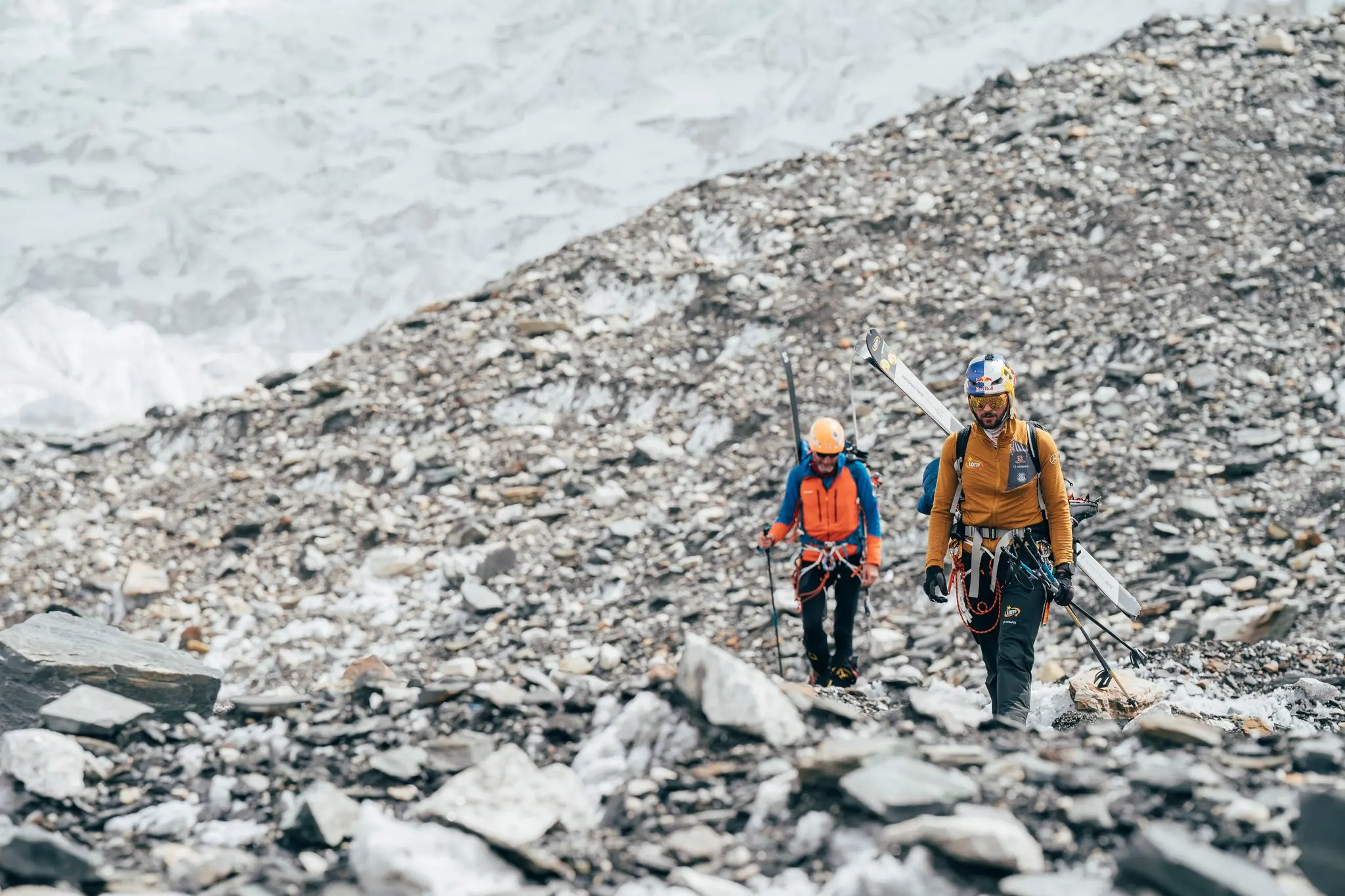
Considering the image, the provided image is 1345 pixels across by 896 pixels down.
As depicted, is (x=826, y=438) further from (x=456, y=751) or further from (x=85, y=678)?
(x=85, y=678)

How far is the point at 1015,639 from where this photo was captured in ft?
22.2

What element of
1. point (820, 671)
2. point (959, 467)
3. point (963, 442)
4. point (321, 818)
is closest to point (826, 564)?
point (820, 671)

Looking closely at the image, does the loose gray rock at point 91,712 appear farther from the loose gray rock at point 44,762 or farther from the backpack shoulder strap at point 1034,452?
the backpack shoulder strap at point 1034,452

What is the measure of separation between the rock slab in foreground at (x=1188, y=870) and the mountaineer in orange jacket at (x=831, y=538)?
172 inches

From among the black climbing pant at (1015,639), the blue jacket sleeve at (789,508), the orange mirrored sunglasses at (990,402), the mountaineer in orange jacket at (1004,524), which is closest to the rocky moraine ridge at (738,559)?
the black climbing pant at (1015,639)

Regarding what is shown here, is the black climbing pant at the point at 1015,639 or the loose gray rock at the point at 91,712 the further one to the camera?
the black climbing pant at the point at 1015,639

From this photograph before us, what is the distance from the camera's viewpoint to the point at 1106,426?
12445 millimetres

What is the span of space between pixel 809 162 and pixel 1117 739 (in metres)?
15.7

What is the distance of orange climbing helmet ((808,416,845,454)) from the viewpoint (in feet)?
26.3

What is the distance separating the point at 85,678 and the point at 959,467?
545cm

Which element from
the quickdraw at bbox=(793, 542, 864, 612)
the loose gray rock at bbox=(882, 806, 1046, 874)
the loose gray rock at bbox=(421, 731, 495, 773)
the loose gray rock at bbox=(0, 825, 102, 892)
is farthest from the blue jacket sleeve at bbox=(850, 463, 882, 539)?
the loose gray rock at bbox=(0, 825, 102, 892)

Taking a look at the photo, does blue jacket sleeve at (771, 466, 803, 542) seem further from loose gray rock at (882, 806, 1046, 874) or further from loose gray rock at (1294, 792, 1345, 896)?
loose gray rock at (1294, 792, 1345, 896)

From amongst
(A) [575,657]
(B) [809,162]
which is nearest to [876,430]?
(A) [575,657]

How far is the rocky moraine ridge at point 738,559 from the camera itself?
4.62m
